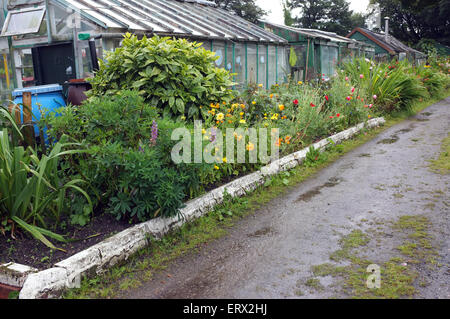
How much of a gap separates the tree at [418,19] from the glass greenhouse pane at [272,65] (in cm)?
3153

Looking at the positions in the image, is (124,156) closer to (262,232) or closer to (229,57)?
(262,232)

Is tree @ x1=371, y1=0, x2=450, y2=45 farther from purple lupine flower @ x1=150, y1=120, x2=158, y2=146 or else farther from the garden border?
purple lupine flower @ x1=150, y1=120, x2=158, y2=146

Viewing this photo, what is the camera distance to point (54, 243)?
12.3 feet

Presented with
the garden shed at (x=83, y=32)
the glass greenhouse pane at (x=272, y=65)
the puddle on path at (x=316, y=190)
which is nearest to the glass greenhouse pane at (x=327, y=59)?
the glass greenhouse pane at (x=272, y=65)

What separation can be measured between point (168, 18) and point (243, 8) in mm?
28766

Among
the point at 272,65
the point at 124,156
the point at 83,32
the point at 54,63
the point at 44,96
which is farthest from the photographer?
the point at 272,65

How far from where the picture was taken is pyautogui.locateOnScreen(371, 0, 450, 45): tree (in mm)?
41375

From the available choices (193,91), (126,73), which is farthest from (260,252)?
(126,73)

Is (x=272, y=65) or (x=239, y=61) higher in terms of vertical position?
(x=239, y=61)

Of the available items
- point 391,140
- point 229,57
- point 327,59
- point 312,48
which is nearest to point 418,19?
point 327,59

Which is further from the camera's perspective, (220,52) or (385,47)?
(385,47)

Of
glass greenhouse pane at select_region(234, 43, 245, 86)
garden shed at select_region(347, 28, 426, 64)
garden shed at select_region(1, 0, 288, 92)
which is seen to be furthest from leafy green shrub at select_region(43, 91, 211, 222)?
garden shed at select_region(347, 28, 426, 64)

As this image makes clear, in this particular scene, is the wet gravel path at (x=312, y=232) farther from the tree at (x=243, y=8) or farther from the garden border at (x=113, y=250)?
the tree at (x=243, y=8)

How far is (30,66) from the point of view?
10.4 metres
